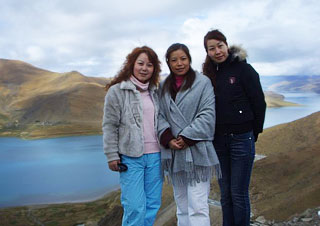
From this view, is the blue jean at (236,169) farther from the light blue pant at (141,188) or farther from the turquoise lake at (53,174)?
the turquoise lake at (53,174)

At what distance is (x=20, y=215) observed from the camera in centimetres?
1014

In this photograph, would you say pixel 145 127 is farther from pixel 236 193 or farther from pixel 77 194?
pixel 77 194

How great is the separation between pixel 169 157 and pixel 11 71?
231 ft

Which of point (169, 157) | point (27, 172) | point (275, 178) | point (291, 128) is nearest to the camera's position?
point (169, 157)

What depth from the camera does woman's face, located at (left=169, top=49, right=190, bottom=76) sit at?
245cm

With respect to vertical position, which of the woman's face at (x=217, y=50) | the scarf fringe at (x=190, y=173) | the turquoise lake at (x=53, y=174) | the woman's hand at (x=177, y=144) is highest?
the woman's face at (x=217, y=50)

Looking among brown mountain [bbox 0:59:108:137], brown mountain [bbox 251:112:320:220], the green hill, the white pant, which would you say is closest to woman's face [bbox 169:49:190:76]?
the white pant

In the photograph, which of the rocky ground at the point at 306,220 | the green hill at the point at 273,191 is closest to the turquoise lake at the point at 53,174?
the green hill at the point at 273,191

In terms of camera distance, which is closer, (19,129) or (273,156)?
(273,156)

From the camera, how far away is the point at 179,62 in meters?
2.44

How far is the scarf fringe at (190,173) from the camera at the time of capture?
245 cm

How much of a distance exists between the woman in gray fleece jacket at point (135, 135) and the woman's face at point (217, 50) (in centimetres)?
43

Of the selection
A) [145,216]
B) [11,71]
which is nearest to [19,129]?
[11,71]

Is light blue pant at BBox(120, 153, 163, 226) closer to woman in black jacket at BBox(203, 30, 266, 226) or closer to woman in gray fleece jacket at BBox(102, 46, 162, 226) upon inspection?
→ woman in gray fleece jacket at BBox(102, 46, 162, 226)
